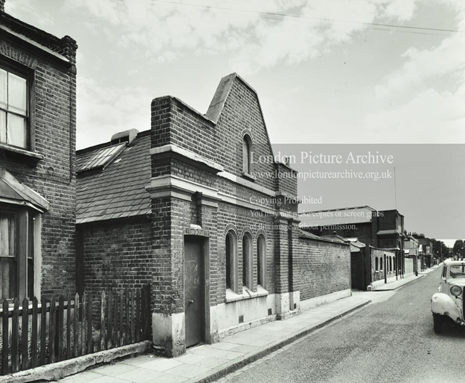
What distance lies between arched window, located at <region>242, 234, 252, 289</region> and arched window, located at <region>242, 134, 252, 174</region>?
208 cm

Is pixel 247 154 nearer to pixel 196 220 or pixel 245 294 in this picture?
pixel 196 220

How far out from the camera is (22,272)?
23.9 ft

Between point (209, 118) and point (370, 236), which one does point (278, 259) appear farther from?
point (370, 236)

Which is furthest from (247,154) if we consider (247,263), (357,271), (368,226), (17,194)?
(368,226)

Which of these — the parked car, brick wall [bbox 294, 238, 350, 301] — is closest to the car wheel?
the parked car

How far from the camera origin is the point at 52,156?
27.0 ft

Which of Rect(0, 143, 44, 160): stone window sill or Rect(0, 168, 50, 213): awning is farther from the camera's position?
Rect(0, 143, 44, 160): stone window sill

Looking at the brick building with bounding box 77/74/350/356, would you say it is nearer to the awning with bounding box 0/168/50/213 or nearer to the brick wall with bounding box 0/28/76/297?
the brick wall with bounding box 0/28/76/297

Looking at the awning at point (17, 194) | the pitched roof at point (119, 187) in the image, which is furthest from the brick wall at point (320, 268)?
the awning at point (17, 194)

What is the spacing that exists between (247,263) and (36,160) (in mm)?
6142

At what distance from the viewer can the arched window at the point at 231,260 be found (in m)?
10.5

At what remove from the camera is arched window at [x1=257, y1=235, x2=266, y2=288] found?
39.7ft

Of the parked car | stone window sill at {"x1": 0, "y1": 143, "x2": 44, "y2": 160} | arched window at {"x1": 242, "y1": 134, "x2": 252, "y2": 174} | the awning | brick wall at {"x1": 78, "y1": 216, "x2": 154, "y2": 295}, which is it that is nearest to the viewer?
the awning

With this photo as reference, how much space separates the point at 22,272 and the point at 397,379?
6.74 meters
